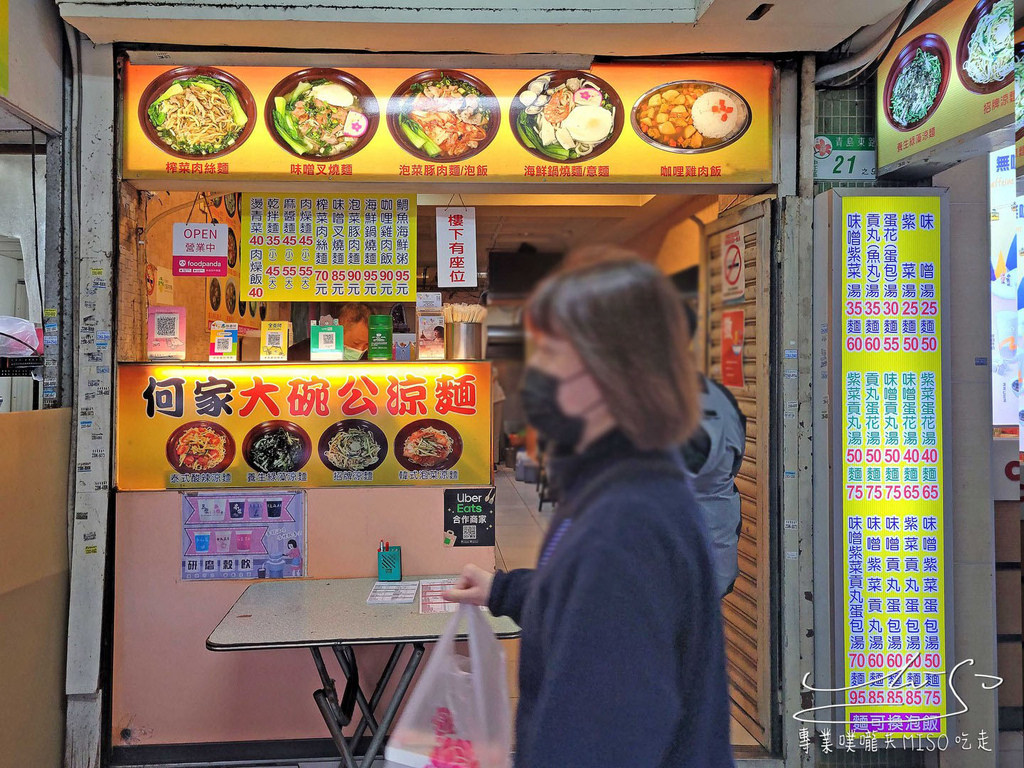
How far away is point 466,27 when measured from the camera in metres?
2.90

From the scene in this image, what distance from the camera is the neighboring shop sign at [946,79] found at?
8.29 ft

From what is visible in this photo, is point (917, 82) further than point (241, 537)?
No

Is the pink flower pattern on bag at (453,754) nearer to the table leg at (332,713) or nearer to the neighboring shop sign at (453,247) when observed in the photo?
the table leg at (332,713)

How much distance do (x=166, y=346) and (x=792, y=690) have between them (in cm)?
314

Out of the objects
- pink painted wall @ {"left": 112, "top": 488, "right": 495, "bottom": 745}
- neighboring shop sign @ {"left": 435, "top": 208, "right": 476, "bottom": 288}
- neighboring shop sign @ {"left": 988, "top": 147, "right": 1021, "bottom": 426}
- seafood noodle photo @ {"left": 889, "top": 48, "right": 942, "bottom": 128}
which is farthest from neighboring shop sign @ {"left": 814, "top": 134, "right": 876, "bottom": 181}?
pink painted wall @ {"left": 112, "top": 488, "right": 495, "bottom": 745}

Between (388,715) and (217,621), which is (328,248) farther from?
(388,715)

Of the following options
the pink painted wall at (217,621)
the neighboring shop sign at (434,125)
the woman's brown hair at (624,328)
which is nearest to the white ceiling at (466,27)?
the neighboring shop sign at (434,125)

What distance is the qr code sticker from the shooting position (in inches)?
130

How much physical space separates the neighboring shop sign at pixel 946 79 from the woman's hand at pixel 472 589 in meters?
2.25

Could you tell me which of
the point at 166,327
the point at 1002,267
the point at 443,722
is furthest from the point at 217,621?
the point at 1002,267

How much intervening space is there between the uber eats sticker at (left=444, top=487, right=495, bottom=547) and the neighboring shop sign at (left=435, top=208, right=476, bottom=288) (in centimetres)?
97

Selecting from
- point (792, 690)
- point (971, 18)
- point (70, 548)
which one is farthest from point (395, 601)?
point (971, 18)

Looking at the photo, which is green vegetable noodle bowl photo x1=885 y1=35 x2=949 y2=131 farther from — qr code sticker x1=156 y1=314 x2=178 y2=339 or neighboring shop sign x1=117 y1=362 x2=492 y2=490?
qr code sticker x1=156 y1=314 x2=178 y2=339

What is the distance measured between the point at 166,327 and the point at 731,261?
2.98 metres
